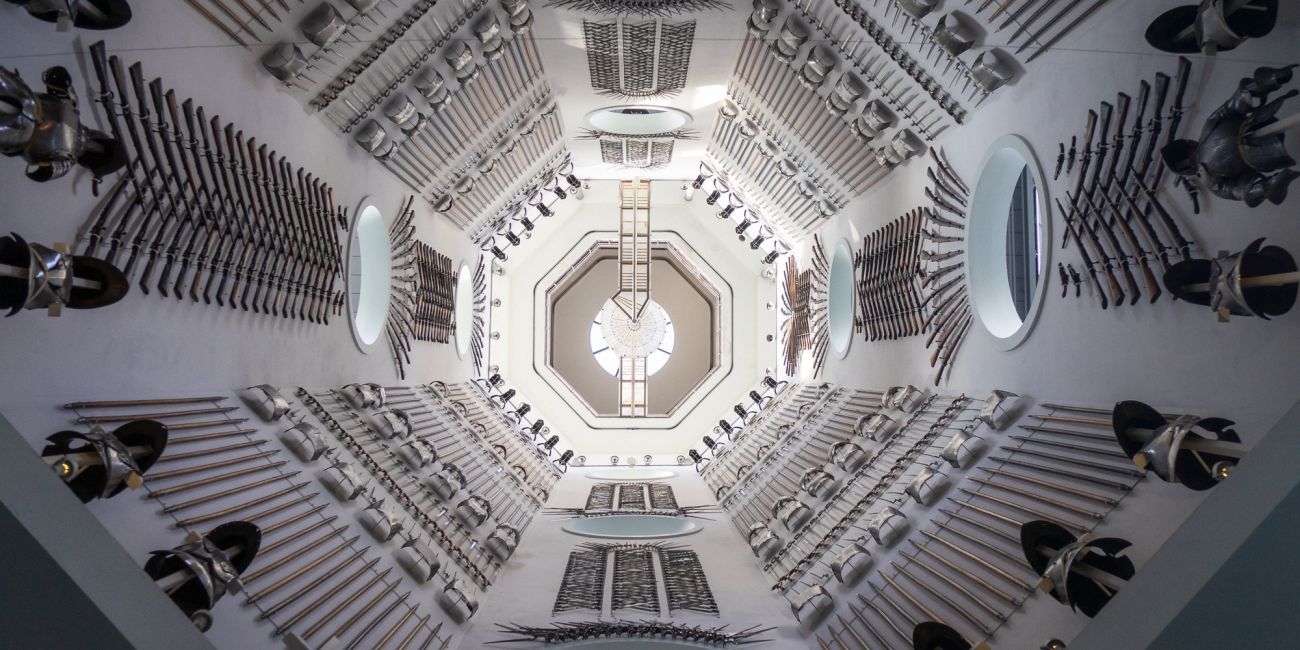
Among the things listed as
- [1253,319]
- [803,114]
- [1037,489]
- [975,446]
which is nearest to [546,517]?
[803,114]

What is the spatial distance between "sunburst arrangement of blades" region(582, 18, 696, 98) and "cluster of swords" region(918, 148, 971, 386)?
2908 millimetres

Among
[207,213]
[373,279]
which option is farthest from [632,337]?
[207,213]

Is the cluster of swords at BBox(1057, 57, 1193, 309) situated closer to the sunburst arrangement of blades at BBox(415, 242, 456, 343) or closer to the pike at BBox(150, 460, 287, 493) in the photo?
the pike at BBox(150, 460, 287, 493)

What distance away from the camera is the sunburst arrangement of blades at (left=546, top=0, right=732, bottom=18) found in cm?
767

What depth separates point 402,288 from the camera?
8586mm

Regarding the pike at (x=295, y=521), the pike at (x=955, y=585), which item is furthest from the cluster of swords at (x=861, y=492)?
the pike at (x=295, y=521)

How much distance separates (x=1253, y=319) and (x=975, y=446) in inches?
83.6

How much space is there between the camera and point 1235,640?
2.43m

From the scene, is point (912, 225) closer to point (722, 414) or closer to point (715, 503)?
point (715, 503)

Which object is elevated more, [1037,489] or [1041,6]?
[1041,6]

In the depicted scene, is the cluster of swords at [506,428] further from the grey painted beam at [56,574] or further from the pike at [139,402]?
the grey painted beam at [56,574]

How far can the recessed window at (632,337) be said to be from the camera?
658 inches

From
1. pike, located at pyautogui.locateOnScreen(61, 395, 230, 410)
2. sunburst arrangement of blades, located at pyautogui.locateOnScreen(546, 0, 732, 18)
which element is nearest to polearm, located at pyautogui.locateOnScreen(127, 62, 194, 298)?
pike, located at pyautogui.locateOnScreen(61, 395, 230, 410)

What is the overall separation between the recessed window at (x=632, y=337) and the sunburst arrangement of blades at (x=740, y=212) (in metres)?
2.41
